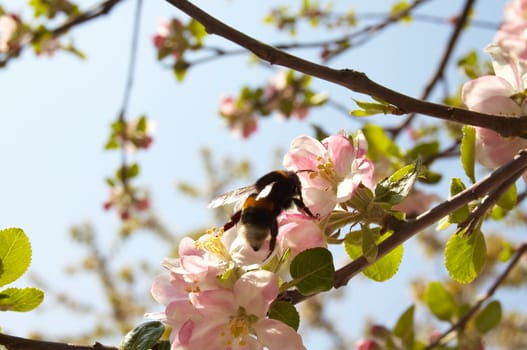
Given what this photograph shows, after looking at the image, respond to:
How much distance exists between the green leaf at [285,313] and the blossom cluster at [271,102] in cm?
245

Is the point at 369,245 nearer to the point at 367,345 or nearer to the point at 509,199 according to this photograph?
the point at 509,199

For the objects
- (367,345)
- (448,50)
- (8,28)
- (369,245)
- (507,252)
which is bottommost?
(369,245)

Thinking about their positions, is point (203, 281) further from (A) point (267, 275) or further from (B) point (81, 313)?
(B) point (81, 313)

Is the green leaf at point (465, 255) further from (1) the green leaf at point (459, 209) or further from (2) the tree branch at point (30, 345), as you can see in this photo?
(2) the tree branch at point (30, 345)

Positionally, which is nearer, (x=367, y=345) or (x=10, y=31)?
(x=367, y=345)

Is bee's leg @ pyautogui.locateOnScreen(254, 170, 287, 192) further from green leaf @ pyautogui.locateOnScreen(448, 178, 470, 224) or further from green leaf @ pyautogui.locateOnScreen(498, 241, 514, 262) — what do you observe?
green leaf @ pyautogui.locateOnScreen(498, 241, 514, 262)

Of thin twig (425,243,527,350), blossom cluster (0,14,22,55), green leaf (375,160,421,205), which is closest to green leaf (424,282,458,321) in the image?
thin twig (425,243,527,350)

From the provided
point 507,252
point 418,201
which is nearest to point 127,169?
point 418,201

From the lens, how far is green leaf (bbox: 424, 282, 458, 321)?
184 centimetres

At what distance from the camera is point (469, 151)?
3.64ft

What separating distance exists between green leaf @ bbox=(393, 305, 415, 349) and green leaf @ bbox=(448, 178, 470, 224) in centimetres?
67

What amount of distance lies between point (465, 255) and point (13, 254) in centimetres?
87

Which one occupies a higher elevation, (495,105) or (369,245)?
(495,105)

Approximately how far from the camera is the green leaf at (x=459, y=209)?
1.06 m
